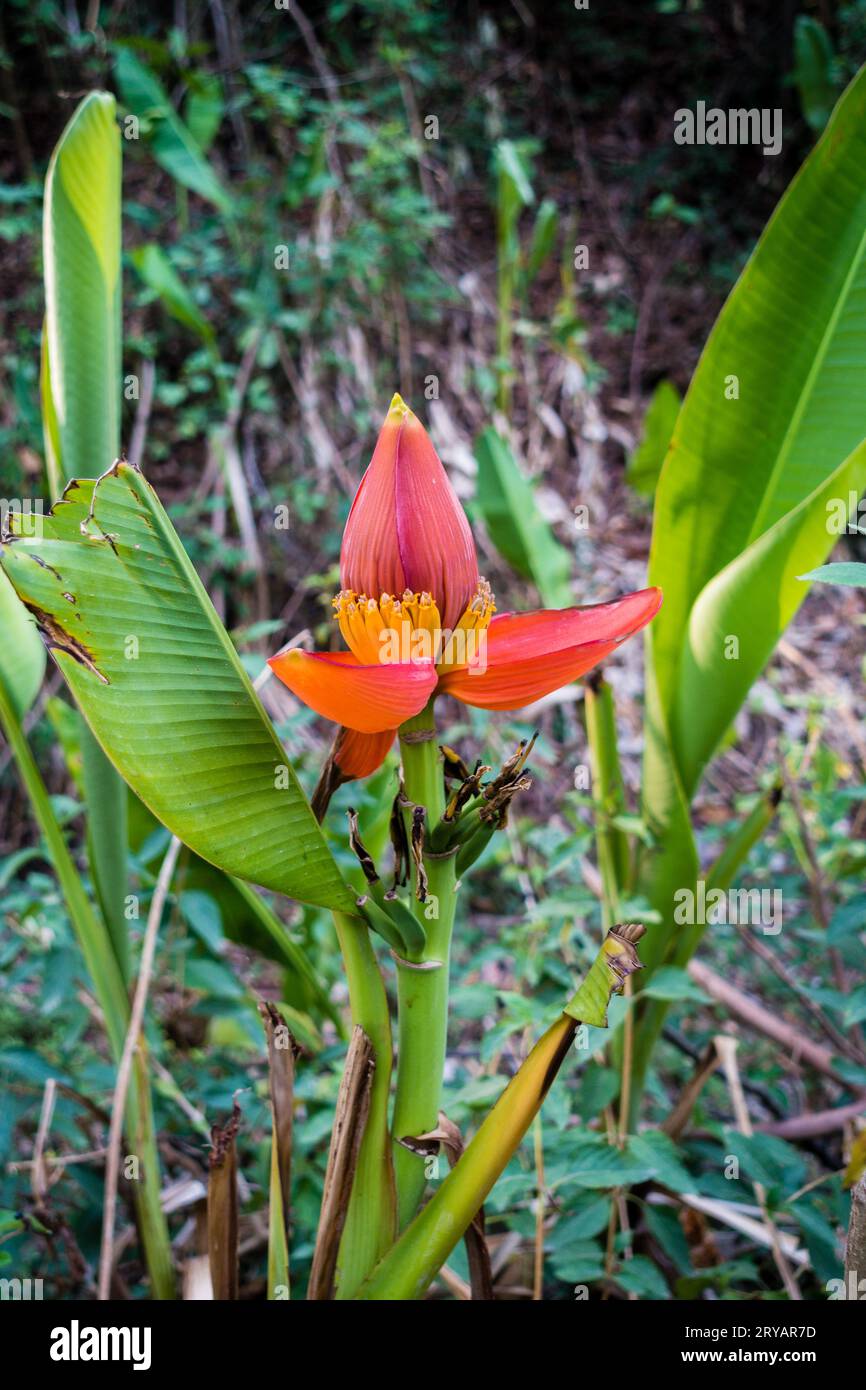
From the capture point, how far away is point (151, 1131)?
0.67 m

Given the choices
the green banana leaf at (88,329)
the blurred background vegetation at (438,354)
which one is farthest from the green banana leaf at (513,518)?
the green banana leaf at (88,329)

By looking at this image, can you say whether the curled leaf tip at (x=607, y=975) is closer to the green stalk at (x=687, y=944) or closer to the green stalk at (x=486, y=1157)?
the green stalk at (x=486, y=1157)

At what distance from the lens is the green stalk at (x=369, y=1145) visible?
0.48m

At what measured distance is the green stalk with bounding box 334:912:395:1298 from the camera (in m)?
0.48

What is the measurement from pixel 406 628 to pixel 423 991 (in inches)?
7.0

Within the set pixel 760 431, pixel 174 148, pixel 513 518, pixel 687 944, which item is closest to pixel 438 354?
pixel 174 148

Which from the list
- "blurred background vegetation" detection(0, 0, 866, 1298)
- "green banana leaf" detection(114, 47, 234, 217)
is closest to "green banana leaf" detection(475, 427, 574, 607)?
"blurred background vegetation" detection(0, 0, 866, 1298)

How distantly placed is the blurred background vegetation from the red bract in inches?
15.3

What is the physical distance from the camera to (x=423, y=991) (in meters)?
0.48

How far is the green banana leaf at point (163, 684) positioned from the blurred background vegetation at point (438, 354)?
0.39 meters

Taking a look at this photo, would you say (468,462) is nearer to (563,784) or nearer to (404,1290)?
(563,784)

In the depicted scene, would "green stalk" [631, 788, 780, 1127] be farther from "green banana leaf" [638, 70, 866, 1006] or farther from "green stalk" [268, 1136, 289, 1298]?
"green stalk" [268, 1136, 289, 1298]
